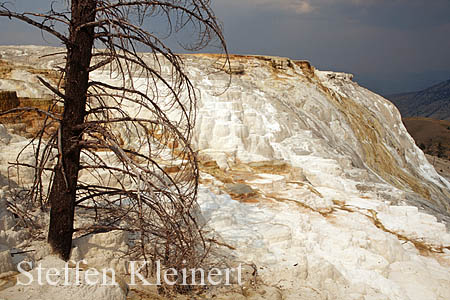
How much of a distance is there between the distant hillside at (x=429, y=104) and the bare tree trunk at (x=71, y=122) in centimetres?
13407

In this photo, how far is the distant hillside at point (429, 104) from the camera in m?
122

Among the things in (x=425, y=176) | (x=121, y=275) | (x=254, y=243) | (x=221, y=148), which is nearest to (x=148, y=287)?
(x=121, y=275)

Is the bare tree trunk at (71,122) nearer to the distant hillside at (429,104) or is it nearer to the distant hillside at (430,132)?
the distant hillside at (430,132)

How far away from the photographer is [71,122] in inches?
107

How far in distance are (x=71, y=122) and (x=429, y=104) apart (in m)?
161

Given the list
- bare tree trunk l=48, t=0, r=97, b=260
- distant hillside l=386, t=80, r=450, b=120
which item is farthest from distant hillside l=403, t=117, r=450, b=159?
bare tree trunk l=48, t=0, r=97, b=260

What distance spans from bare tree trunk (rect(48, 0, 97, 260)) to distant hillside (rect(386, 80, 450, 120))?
13407 centimetres

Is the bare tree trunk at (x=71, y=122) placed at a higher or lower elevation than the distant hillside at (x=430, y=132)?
higher

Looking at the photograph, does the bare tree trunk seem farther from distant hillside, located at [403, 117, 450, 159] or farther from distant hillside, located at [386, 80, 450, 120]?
distant hillside, located at [386, 80, 450, 120]

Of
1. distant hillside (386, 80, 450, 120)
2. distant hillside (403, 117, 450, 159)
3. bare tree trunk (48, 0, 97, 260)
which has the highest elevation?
distant hillside (386, 80, 450, 120)

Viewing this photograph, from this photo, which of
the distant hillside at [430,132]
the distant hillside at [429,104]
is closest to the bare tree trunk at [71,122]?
the distant hillside at [430,132]

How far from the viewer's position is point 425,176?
701 inches

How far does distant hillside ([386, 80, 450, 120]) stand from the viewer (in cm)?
12244

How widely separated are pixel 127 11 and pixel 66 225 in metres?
1.85
